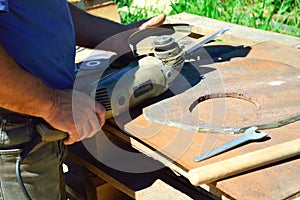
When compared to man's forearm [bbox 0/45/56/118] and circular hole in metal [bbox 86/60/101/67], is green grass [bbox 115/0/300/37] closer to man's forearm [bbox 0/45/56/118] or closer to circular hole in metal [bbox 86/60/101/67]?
circular hole in metal [bbox 86/60/101/67]

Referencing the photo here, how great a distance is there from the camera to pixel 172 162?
61.2 inches

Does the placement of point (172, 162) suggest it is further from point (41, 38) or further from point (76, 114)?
point (41, 38)

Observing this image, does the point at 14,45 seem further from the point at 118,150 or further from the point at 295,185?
the point at 295,185

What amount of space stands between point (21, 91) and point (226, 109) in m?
0.67

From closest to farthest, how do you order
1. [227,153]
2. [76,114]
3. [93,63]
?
[227,153]
[76,114]
[93,63]

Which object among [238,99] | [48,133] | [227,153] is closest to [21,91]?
[48,133]

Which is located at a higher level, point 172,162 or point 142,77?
point 142,77

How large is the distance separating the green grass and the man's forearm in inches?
90.2

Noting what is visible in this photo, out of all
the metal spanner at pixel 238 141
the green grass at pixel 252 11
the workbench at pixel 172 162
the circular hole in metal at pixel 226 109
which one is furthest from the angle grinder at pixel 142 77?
the green grass at pixel 252 11

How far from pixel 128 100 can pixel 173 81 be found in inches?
9.6

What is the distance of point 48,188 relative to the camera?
1.76m

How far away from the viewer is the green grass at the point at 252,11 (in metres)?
3.62

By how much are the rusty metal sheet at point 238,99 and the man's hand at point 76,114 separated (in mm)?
185

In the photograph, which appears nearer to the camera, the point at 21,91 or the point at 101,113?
Result: the point at 21,91
